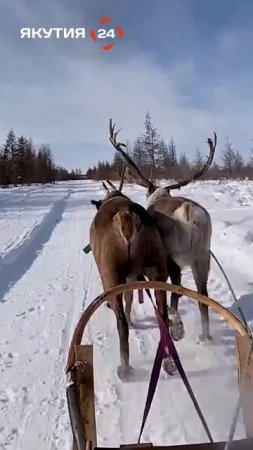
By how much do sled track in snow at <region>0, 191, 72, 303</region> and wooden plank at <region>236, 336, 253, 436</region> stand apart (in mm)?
5174

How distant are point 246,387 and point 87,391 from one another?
0.82m

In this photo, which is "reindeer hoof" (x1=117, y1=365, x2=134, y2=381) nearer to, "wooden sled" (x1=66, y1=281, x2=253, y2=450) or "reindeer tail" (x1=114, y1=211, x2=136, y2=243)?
→ "reindeer tail" (x1=114, y1=211, x2=136, y2=243)

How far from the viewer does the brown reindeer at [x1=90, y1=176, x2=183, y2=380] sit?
13.5ft

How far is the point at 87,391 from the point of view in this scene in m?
2.40

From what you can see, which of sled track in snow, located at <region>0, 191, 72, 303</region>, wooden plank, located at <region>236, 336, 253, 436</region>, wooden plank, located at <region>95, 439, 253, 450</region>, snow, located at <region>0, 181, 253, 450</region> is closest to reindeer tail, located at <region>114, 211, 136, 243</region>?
snow, located at <region>0, 181, 253, 450</region>

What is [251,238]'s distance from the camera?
9484 mm

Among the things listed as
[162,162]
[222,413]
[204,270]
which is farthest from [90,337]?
[162,162]

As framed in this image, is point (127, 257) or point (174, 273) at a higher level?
point (127, 257)

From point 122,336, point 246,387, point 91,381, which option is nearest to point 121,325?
point 122,336

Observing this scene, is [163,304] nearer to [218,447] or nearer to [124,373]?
[124,373]

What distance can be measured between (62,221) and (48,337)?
13.1m

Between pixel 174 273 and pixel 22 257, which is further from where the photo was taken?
pixel 22 257

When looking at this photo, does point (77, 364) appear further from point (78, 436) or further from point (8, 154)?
point (8, 154)

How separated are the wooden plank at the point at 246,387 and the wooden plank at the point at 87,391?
2.52 feet
